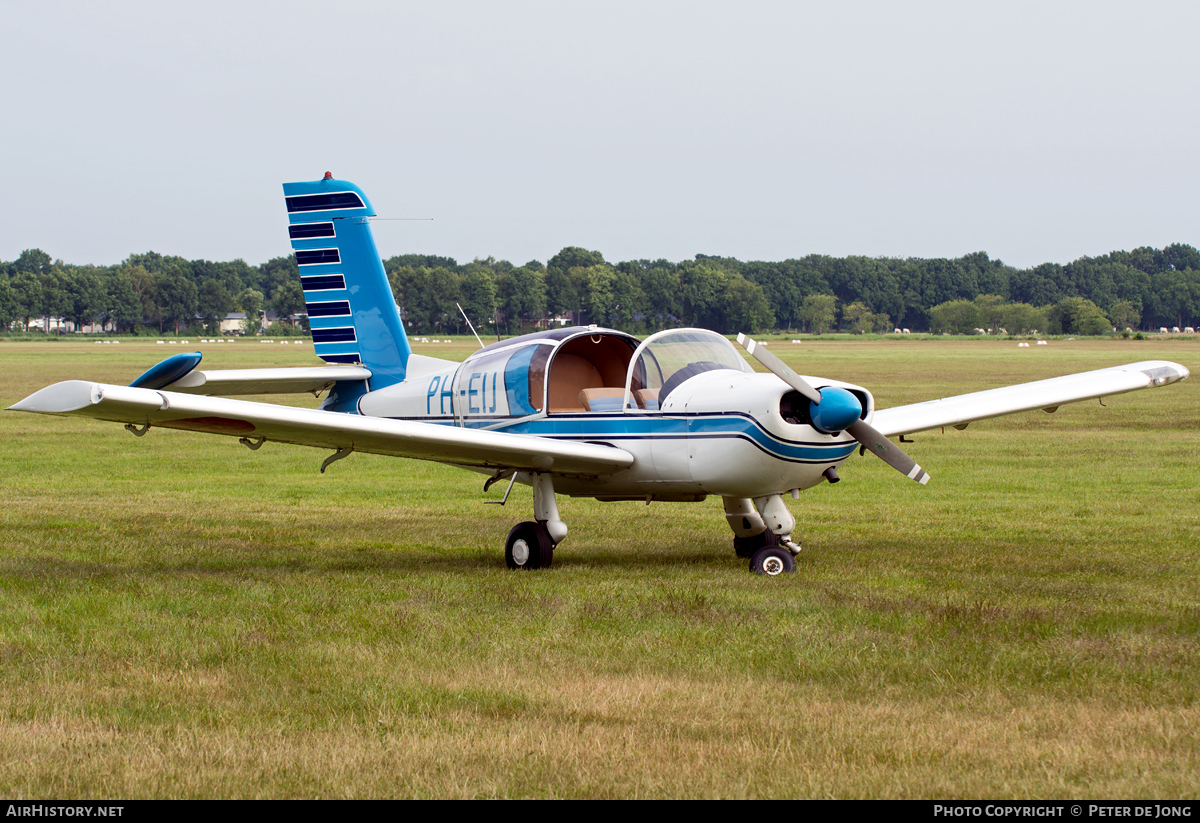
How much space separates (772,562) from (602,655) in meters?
3.36

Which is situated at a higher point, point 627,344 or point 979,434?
point 627,344

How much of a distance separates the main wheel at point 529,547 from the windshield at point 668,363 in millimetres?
1362

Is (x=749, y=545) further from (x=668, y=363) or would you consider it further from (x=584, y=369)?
(x=584, y=369)

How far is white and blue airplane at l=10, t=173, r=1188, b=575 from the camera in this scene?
31.9 feet

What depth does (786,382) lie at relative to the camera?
32.2 feet

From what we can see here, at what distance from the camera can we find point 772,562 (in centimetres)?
1011

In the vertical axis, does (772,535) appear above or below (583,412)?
below

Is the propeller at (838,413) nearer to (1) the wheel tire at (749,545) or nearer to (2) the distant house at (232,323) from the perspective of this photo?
(1) the wheel tire at (749,545)

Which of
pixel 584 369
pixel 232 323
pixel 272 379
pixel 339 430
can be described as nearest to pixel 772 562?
pixel 584 369

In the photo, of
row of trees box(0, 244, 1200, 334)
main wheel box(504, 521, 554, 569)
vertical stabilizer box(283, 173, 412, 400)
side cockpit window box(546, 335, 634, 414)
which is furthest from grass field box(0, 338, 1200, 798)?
row of trees box(0, 244, 1200, 334)

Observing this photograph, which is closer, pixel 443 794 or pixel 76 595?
pixel 443 794
